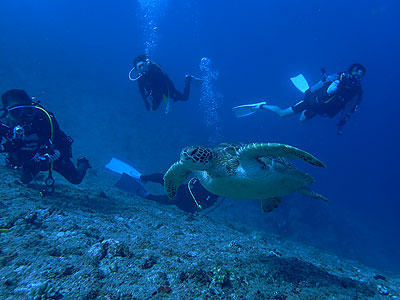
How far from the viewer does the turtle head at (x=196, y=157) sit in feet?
9.32

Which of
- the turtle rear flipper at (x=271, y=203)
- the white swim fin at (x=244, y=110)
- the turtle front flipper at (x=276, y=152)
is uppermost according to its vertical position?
the white swim fin at (x=244, y=110)

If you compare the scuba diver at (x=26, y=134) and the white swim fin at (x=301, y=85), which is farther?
the white swim fin at (x=301, y=85)

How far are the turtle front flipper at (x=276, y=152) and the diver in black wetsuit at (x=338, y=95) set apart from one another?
23.9 ft

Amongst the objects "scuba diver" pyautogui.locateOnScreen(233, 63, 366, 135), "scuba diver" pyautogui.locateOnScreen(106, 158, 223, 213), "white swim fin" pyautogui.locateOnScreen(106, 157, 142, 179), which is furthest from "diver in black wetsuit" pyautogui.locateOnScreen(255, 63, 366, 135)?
"white swim fin" pyautogui.locateOnScreen(106, 157, 142, 179)

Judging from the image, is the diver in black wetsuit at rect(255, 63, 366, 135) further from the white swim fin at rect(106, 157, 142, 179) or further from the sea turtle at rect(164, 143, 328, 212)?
the white swim fin at rect(106, 157, 142, 179)

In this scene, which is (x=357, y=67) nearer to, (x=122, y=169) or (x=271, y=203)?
(x=271, y=203)

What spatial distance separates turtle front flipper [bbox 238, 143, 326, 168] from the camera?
237cm

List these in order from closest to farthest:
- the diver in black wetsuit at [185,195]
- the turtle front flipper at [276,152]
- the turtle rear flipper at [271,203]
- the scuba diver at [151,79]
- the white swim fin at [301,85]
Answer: the turtle front flipper at [276,152] → the turtle rear flipper at [271,203] → the diver in black wetsuit at [185,195] → the scuba diver at [151,79] → the white swim fin at [301,85]

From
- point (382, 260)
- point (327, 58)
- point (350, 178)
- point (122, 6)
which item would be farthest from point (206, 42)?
point (382, 260)

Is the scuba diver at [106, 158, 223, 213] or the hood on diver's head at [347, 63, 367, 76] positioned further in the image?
the hood on diver's head at [347, 63, 367, 76]

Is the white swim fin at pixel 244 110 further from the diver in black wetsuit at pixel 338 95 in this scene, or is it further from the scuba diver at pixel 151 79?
the scuba diver at pixel 151 79

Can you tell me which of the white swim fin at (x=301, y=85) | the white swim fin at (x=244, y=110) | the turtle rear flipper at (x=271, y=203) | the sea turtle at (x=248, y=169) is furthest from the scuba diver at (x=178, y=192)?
the white swim fin at (x=301, y=85)

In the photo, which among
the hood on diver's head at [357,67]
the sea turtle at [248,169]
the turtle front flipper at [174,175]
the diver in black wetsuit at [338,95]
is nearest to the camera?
the sea turtle at [248,169]

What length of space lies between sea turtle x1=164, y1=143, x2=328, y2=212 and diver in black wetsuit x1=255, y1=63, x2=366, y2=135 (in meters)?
6.94
